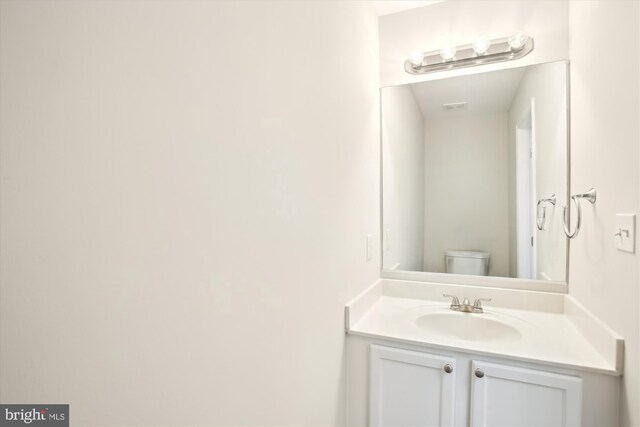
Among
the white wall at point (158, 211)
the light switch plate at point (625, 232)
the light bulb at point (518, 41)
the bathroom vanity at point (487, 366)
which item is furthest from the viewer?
the light bulb at point (518, 41)

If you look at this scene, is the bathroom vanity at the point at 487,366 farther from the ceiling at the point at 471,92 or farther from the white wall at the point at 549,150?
the ceiling at the point at 471,92

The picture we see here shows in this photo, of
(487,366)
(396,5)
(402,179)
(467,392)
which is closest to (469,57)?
(396,5)

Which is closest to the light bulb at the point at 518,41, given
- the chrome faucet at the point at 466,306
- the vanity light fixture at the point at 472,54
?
the vanity light fixture at the point at 472,54

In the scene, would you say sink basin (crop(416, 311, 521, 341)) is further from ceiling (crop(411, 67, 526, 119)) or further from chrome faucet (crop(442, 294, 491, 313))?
ceiling (crop(411, 67, 526, 119))

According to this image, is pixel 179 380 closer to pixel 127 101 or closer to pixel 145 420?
pixel 145 420

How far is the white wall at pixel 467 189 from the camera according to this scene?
1.67 metres

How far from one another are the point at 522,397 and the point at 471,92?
1.46 metres

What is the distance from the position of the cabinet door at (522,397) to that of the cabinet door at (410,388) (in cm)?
10

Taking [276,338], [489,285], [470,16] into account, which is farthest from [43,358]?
[470,16]

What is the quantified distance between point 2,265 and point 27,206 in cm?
7

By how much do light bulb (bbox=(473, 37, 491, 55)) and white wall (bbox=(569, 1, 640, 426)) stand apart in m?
0.35

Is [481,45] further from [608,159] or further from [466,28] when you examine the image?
[608,159]

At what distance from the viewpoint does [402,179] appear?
1.85m

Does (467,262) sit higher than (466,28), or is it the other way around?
(466,28)
